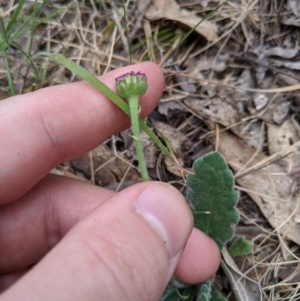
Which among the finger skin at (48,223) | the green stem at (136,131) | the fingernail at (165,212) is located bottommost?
the finger skin at (48,223)

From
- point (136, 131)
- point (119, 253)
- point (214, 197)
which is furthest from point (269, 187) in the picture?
point (119, 253)

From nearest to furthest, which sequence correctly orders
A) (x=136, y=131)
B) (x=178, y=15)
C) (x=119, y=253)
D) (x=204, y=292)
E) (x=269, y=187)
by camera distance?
(x=119, y=253) → (x=136, y=131) → (x=204, y=292) → (x=269, y=187) → (x=178, y=15)

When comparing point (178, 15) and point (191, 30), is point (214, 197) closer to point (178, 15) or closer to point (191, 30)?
point (191, 30)

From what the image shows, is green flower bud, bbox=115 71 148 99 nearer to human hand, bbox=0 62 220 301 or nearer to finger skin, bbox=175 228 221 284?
human hand, bbox=0 62 220 301

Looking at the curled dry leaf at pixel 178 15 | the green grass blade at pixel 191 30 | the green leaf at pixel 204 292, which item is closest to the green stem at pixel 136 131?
the green leaf at pixel 204 292

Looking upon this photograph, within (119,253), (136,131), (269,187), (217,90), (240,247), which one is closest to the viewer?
(119,253)

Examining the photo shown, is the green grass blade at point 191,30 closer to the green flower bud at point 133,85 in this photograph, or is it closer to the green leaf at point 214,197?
the green flower bud at point 133,85

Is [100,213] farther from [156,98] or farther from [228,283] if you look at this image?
[228,283]
